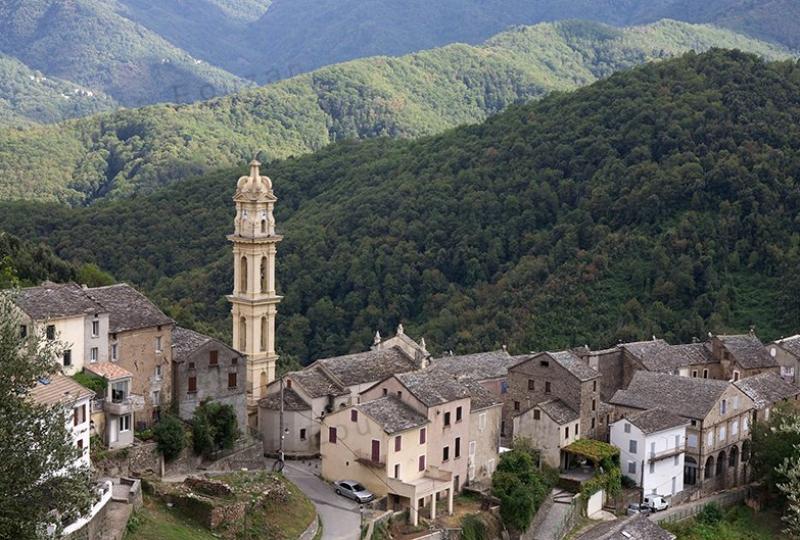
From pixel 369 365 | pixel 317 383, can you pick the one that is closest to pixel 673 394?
pixel 369 365

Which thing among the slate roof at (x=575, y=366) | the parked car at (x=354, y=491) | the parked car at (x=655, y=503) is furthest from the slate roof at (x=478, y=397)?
the parked car at (x=655, y=503)

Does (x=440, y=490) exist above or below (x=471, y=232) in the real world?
below

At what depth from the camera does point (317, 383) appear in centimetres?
6050

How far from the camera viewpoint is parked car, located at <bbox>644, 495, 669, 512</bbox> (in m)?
60.4

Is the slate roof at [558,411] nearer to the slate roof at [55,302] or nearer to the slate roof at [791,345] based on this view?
the slate roof at [791,345]

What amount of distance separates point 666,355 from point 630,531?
810 inches

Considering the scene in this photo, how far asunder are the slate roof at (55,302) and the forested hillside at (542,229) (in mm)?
41126

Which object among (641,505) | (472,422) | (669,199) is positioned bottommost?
(641,505)

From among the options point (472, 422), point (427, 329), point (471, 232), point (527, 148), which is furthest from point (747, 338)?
point (527, 148)

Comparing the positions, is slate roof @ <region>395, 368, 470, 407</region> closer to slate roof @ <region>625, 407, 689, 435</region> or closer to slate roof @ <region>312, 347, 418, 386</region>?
slate roof @ <region>312, 347, 418, 386</region>

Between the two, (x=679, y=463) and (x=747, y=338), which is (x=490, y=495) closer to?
(x=679, y=463)

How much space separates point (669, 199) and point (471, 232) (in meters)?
19.5

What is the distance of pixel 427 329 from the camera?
10812cm

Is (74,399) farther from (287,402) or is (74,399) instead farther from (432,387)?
(432,387)
